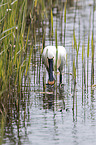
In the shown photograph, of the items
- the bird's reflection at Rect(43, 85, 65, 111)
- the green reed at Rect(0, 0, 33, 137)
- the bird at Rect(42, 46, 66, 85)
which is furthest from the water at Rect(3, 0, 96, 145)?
the bird at Rect(42, 46, 66, 85)

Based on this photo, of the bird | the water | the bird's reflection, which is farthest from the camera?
the bird

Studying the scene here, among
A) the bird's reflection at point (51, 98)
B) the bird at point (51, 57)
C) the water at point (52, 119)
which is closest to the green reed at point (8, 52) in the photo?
the water at point (52, 119)

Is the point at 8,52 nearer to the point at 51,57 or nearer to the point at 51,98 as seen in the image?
the point at 51,98

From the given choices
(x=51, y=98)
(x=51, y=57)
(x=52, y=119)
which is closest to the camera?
(x=52, y=119)

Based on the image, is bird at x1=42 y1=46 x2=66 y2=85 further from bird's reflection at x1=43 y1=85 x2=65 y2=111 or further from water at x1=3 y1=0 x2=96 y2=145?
water at x1=3 y1=0 x2=96 y2=145

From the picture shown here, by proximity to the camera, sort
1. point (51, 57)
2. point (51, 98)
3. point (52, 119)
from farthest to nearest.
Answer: point (51, 57), point (51, 98), point (52, 119)

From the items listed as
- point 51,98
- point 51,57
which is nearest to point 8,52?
point 51,98

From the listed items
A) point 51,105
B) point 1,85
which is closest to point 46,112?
point 51,105

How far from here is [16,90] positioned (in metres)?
6.69

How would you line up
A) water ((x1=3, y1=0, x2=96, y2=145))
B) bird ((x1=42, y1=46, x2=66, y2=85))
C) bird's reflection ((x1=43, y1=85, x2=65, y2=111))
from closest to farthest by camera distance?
water ((x1=3, y1=0, x2=96, y2=145))
bird's reflection ((x1=43, y1=85, x2=65, y2=111))
bird ((x1=42, y1=46, x2=66, y2=85))

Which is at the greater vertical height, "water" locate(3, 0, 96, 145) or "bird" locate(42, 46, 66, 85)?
"bird" locate(42, 46, 66, 85)

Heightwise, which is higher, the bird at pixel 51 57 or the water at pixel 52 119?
the bird at pixel 51 57

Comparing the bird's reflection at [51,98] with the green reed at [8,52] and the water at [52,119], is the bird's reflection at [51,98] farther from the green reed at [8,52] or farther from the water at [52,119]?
the green reed at [8,52]

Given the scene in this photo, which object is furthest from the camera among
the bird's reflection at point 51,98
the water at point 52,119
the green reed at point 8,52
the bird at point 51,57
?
the bird at point 51,57
